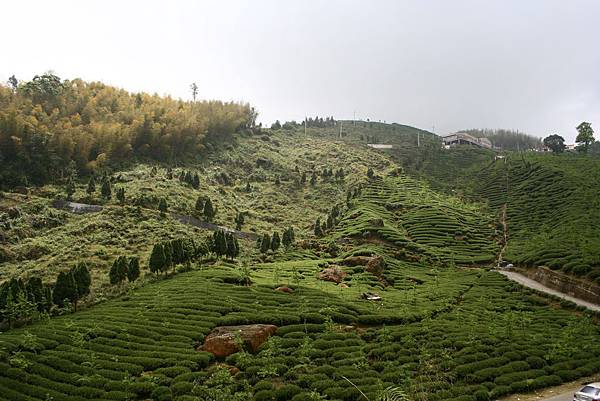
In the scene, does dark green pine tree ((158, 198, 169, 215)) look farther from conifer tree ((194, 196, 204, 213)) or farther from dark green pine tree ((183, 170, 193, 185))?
dark green pine tree ((183, 170, 193, 185))

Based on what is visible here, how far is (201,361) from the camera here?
2939 cm

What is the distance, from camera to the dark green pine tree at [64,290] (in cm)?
3997

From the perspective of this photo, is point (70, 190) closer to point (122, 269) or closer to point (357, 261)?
point (122, 269)

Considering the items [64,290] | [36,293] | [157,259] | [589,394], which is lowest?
[64,290]

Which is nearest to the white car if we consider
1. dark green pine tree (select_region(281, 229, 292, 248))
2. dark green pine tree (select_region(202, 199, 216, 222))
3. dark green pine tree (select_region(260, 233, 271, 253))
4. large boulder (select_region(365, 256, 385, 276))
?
large boulder (select_region(365, 256, 385, 276))

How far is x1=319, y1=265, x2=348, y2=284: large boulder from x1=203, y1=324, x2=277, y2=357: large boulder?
1987 cm

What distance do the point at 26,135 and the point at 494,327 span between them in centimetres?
9102

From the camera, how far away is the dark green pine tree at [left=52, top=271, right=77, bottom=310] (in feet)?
131

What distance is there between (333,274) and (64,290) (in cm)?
2887

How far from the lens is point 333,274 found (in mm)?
54312

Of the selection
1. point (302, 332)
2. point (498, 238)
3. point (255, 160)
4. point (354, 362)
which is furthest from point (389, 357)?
point (255, 160)

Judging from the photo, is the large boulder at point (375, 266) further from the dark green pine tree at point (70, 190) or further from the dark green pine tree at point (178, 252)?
the dark green pine tree at point (70, 190)

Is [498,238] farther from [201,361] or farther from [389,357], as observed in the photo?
[201,361]

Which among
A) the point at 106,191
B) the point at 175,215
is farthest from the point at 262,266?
the point at 106,191
